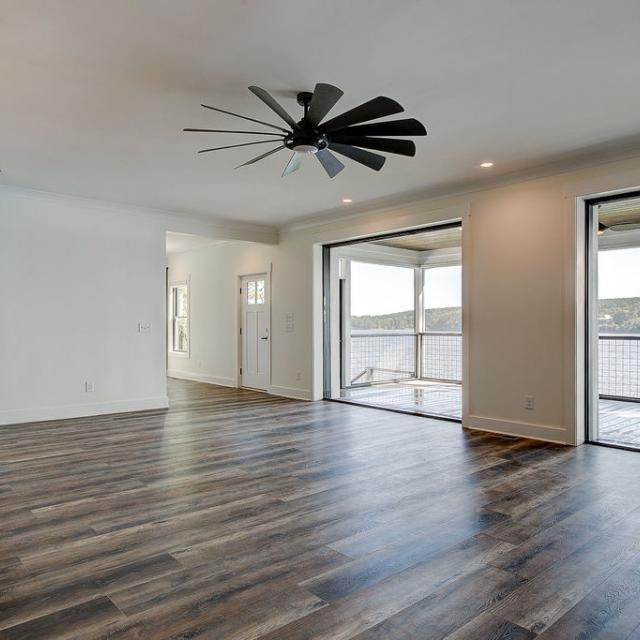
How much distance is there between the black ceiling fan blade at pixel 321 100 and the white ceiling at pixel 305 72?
0.88 feet

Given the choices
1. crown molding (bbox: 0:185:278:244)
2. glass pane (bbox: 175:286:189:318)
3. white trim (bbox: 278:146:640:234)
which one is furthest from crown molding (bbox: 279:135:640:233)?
glass pane (bbox: 175:286:189:318)

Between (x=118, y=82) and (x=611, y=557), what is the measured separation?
12.6 ft

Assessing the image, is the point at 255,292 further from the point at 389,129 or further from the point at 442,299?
the point at 389,129

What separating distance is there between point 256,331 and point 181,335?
2.65 m

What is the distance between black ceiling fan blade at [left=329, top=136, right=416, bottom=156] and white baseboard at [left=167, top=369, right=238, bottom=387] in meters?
Result: 6.44

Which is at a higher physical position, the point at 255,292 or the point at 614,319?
the point at 255,292

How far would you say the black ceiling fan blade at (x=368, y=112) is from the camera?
2.87 m

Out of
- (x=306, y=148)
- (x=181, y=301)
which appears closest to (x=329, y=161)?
(x=306, y=148)

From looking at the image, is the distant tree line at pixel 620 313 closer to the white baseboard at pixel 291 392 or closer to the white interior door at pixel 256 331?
the white baseboard at pixel 291 392

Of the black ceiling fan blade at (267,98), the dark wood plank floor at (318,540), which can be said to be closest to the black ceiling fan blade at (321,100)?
the black ceiling fan blade at (267,98)

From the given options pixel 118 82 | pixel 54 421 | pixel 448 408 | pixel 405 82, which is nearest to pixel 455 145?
pixel 405 82

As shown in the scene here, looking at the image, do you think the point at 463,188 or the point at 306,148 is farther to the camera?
the point at 463,188

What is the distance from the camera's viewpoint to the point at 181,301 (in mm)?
10859

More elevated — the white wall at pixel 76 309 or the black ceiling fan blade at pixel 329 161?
the black ceiling fan blade at pixel 329 161
